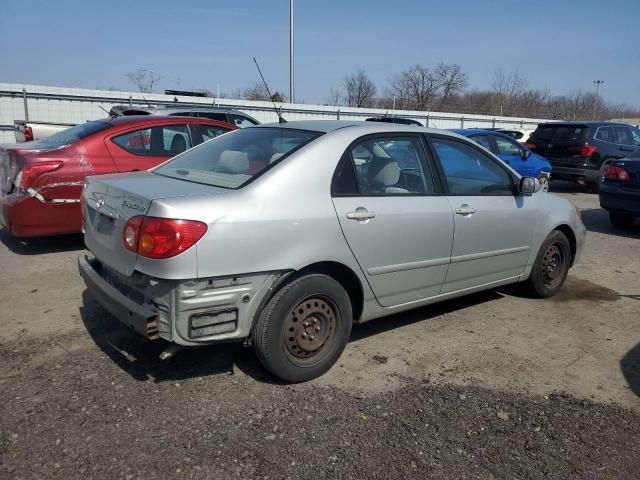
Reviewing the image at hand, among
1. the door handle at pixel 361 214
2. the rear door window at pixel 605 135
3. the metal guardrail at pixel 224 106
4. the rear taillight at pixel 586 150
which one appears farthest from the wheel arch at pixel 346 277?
the metal guardrail at pixel 224 106

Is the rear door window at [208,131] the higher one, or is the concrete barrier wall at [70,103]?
the concrete barrier wall at [70,103]

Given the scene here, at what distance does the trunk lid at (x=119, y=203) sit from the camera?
10.0 ft

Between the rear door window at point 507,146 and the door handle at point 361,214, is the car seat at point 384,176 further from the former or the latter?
the rear door window at point 507,146

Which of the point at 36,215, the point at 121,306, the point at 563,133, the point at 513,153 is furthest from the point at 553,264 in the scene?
the point at 563,133

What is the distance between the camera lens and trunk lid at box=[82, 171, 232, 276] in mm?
3055

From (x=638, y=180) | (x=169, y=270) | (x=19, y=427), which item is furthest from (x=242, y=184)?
(x=638, y=180)

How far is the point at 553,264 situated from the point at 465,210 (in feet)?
5.33

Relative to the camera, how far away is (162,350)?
3.78 metres

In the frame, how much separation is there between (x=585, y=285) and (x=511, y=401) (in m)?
3.01

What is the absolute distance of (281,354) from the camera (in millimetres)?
3258

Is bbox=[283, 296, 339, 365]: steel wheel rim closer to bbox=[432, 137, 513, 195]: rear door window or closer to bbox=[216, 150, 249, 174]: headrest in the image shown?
bbox=[216, 150, 249, 174]: headrest

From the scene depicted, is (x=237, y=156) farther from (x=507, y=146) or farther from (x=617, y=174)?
(x=507, y=146)

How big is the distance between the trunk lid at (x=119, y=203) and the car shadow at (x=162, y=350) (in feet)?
2.37

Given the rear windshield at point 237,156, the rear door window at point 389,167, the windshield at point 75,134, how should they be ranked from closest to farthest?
the rear windshield at point 237,156 → the rear door window at point 389,167 → the windshield at point 75,134
